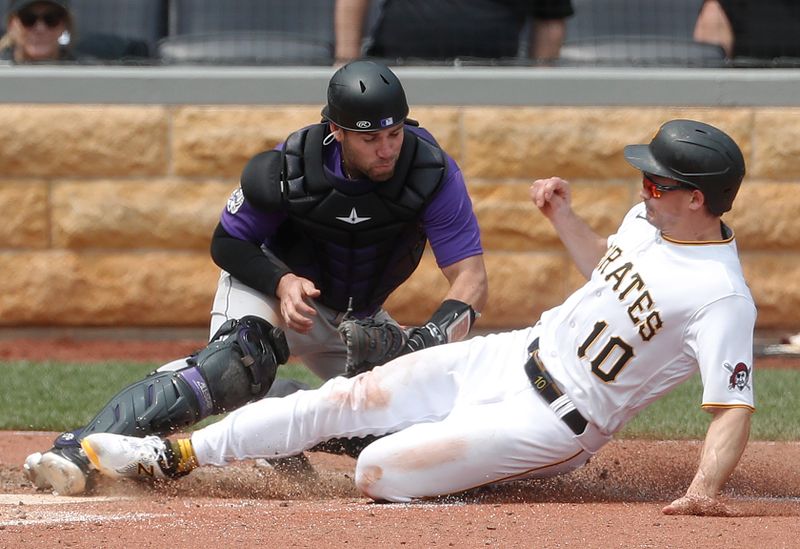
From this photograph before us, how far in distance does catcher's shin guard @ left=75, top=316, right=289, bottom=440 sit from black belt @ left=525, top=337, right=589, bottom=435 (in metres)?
0.99

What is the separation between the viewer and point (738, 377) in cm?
396

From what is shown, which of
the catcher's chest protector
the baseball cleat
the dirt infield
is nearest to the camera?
the dirt infield

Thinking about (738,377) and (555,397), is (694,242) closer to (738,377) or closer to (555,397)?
(738,377)

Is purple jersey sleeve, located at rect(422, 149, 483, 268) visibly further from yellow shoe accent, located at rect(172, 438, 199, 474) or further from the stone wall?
the stone wall

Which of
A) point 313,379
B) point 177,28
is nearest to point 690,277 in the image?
point 313,379

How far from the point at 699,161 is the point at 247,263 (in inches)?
69.6

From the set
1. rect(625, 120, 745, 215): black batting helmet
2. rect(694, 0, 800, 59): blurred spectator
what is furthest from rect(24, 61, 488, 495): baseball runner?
rect(694, 0, 800, 59): blurred spectator

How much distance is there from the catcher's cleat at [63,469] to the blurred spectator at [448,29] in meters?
4.61

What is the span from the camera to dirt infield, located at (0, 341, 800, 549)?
3.56 metres

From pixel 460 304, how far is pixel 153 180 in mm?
4118

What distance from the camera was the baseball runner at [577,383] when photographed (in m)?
4.00

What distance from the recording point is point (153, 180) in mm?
8586

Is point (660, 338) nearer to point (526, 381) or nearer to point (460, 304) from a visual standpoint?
point (526, 381)

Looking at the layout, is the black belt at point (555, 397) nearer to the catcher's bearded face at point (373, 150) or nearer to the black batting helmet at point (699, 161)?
the black batting helmet at point (699, 161)
